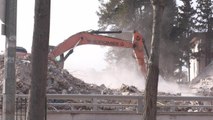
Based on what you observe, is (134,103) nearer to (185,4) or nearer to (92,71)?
(92,71)

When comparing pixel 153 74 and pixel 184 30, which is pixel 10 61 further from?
pixel 184 30

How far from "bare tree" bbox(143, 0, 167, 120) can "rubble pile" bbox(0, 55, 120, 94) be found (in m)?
12.0

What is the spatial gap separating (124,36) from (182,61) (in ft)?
55.0

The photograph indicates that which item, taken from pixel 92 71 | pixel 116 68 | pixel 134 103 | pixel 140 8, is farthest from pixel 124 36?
pixel 134 103

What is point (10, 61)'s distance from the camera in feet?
24.7

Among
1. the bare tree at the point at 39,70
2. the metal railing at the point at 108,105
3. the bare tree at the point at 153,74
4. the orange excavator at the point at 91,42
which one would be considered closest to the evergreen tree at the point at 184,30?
the orange excavator at the point at 91,42

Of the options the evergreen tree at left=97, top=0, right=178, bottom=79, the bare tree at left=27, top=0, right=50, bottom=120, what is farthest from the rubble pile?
the evergreen tree at left=97, top=0, right=178, bottom=79

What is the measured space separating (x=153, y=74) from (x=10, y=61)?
4454 mm

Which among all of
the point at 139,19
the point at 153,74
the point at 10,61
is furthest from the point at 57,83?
the point at 139,19

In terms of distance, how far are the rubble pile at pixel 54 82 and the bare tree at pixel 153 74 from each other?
473 inches

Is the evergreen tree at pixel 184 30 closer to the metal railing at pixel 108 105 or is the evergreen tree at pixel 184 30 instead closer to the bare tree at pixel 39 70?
the metal railing at pixel 108 105

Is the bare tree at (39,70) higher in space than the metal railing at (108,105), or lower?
higher

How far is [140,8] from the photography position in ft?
206

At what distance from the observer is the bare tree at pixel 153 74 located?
11.4m
